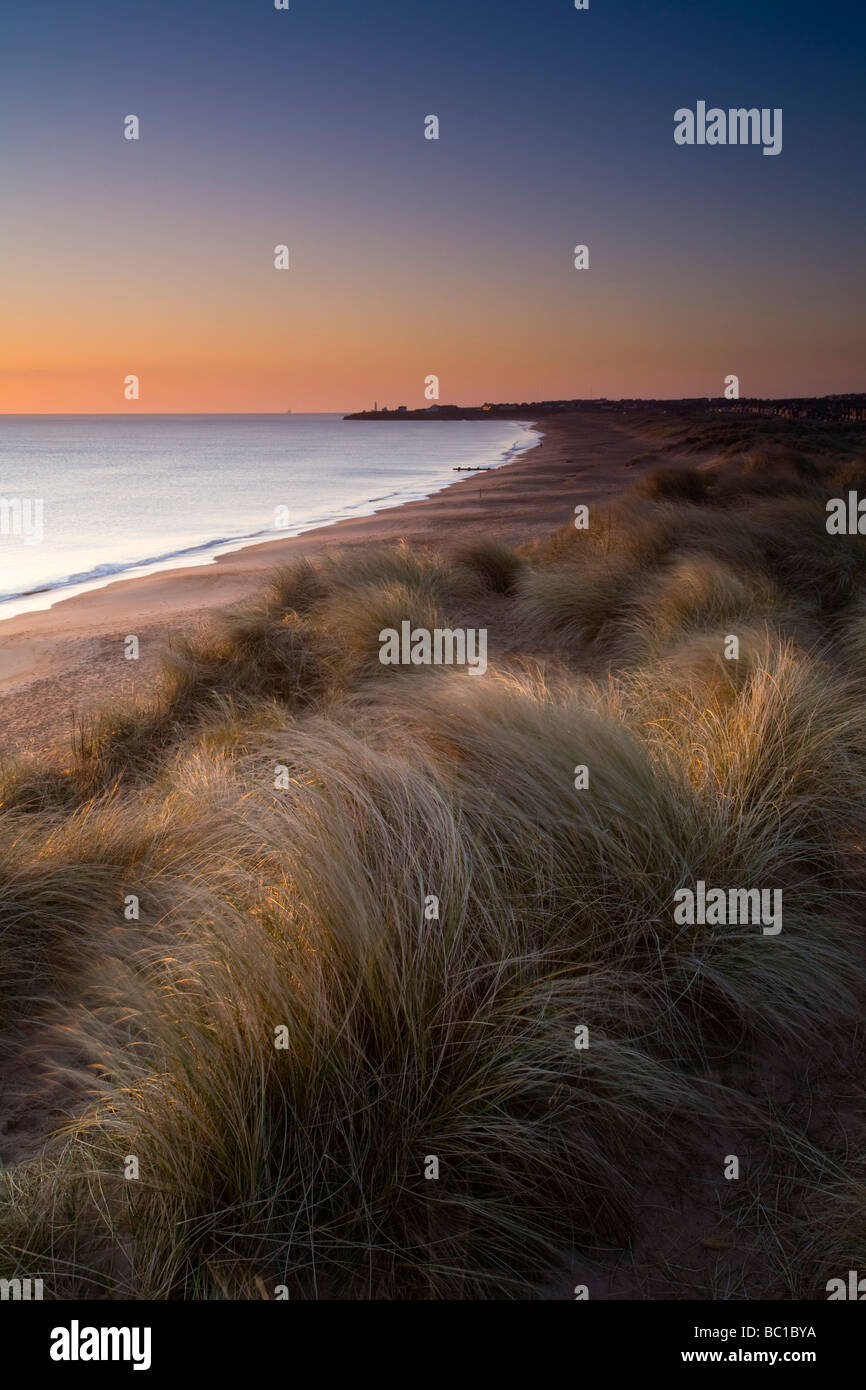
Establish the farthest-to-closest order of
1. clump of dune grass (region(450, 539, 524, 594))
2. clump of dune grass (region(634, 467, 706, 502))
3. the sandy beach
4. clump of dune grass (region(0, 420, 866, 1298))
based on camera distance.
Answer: clump of dune grass (region(634, 467, 706, 502)) → clump of dune grass (region(450, 539, 524, 594)) → the sandy beach → clump of dune grass (region(0, 420, 866, 1298))

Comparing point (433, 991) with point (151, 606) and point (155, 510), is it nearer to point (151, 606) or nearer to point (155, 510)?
point (151, 606)

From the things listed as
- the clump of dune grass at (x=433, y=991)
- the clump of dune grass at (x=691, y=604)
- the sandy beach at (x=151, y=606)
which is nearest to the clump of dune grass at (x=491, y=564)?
the sandy beach at (x=151, y=606)

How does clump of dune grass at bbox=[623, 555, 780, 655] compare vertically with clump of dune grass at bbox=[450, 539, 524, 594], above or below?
below

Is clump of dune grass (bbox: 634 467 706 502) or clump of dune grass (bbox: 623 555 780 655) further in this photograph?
clump of dune grass (bbox: 634 467 706 502)

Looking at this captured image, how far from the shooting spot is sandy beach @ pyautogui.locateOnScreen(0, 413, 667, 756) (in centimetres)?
682

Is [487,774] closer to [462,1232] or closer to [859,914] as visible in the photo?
[859,914]

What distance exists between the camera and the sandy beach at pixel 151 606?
6.82 m

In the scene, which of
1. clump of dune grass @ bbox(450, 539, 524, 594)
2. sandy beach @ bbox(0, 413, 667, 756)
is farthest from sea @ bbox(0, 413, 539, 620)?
clump of dune grass @ bbox(450, 539, 524, 594)

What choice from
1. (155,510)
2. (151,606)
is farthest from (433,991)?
(155,510)

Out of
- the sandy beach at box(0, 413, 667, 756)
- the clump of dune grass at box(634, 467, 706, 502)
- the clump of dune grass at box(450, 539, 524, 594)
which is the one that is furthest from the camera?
the clump of dune grass at box(634, 467, 706, 502)

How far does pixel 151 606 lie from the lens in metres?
11.0

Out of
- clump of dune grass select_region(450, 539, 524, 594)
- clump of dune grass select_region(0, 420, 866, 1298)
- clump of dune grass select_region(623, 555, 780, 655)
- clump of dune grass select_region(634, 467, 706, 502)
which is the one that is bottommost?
clump of dune grass select_region(0, 420, 866, 1298)

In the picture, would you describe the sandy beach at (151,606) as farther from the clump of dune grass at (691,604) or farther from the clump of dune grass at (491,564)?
the clump of dune grass at (691,604)

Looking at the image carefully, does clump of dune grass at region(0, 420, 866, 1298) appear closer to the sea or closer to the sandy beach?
the sandy beach
